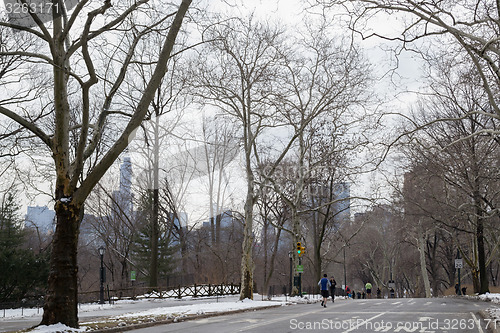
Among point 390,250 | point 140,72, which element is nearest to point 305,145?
point 140,72

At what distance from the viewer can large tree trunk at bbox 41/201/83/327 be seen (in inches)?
557

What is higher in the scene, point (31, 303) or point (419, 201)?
point (419, 201)

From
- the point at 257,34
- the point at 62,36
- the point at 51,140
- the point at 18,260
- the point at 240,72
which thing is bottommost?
the point at 18,260

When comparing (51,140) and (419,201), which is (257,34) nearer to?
(51,140)

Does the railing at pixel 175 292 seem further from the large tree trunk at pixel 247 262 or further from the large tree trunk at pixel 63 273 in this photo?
the large tree trunk at pixel 63 273

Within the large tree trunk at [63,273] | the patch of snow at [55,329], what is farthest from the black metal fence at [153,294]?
the patch of snow at [55,329]

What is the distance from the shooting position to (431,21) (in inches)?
641

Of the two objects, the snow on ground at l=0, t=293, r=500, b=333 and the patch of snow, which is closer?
the patch of snow

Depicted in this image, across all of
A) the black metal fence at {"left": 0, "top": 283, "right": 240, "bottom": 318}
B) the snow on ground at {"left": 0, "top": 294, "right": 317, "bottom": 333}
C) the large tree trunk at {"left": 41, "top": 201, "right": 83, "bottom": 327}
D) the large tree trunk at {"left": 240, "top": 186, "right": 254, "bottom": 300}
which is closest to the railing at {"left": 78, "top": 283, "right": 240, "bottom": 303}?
the black metal fence at {"left": 0, "top": 283, "right": 240, "bottom": 318}

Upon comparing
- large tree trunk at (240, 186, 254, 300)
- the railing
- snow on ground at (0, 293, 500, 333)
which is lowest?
the railing

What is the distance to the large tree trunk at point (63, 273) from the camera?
14.1 m

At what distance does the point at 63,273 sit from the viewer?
1446cm

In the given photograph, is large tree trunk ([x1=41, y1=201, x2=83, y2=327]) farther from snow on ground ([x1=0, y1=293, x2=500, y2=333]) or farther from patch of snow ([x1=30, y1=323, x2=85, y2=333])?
snow on ground ([x1=0, y1=293, x2=500, y2=333])

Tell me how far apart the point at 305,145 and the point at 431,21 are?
23548 millimetres
